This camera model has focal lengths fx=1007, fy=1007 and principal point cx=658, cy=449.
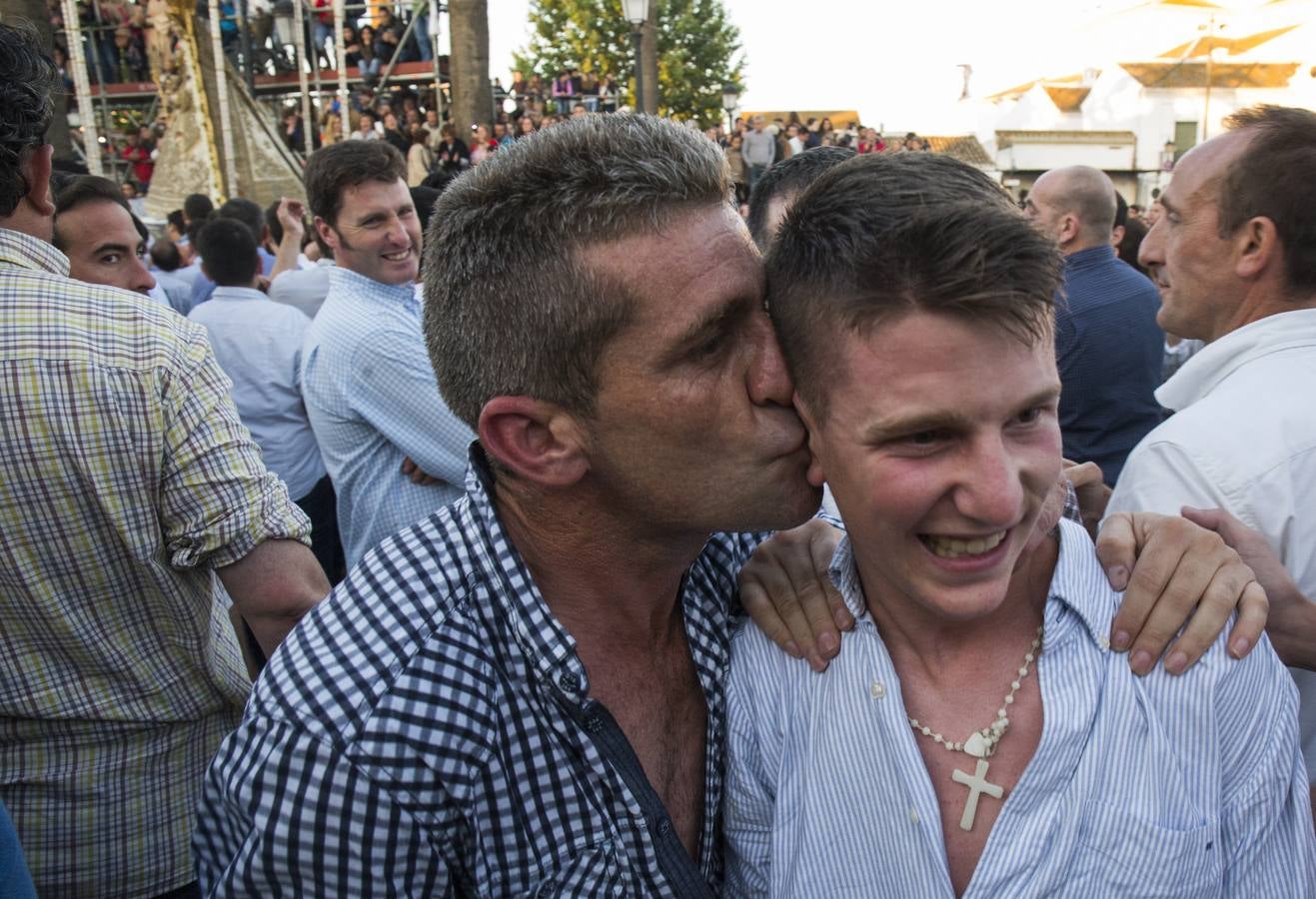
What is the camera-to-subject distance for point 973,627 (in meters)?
1.71

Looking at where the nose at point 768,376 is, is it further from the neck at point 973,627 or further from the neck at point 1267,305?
the neck at point 1267,305

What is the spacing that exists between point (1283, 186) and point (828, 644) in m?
1.73

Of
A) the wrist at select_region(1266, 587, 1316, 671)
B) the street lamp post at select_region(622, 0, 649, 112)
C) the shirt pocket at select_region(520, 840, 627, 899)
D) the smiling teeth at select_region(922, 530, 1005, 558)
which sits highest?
the street lamp post at select_region(622, 0, 649, 112)

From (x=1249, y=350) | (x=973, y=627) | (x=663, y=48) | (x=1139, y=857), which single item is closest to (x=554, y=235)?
(x=973, y=627)

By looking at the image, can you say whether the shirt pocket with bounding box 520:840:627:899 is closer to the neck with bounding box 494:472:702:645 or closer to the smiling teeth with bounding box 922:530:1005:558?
the neck with bounding box 494:472:702:645

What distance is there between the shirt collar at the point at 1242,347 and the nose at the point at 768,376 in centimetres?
127

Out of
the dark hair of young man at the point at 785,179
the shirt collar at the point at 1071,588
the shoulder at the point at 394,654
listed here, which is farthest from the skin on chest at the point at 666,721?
the dark hair of young man at the point at 785,179

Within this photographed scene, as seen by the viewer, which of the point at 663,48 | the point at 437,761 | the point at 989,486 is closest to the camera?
the point at 989,486

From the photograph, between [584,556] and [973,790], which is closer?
[973,790]

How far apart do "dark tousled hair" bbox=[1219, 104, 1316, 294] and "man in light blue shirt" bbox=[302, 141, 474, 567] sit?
2.58 m

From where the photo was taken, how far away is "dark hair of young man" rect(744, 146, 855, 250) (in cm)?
352

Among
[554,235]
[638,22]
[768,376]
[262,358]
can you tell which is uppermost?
[638,22]

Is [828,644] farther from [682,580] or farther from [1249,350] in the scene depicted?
[1249,350]

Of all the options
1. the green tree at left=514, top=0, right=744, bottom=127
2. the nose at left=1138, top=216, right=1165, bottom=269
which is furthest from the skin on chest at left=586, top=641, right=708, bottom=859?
the green tree at left=514, top=0, right=744, bottom=127
